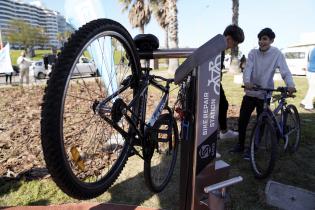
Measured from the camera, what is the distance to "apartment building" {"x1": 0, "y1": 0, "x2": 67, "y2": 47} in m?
138

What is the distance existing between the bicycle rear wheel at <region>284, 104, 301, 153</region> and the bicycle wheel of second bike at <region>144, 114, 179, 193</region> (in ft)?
6.26

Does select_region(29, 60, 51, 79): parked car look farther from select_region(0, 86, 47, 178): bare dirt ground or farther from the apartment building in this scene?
the apartment building

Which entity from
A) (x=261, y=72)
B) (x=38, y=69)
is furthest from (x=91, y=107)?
(x=38, y=69)

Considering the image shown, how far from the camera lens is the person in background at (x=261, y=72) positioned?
14.1ft

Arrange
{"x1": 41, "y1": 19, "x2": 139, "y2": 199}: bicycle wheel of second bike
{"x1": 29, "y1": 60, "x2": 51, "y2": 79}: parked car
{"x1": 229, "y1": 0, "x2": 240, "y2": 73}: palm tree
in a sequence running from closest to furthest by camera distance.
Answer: {"x1": 41, "y1": 19, "x2": 139, "y2": 199}: bicycle wheel of second bike < {"x1": 229, "y1": 0, "x2": 240, "y2": 73}: palm tree < {"x1": 29, "y1": 60, "x2": 51, "y2": 79}: parked car

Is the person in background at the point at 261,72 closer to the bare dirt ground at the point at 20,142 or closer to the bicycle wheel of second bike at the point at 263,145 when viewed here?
the bicycle wheel of second bike at the point at 263,145

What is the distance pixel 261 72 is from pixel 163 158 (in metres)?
1.96

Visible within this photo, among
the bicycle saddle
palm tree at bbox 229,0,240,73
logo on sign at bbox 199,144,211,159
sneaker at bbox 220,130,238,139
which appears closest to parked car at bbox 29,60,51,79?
palm tree at bbox 229,0,240,73

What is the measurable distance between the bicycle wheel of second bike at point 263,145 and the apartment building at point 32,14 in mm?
140088

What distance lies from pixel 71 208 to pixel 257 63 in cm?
324

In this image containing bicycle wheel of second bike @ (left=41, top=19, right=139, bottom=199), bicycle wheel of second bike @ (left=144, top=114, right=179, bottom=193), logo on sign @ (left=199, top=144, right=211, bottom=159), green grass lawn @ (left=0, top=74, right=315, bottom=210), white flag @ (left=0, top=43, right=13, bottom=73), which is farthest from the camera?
white flag @ (left=0, top=43, right=13, bottom=73)

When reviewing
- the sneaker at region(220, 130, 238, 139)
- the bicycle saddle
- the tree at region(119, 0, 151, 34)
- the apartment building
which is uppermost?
the apartment building

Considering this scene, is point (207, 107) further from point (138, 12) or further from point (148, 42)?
point (138, 12)

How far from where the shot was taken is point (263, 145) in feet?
14.4
